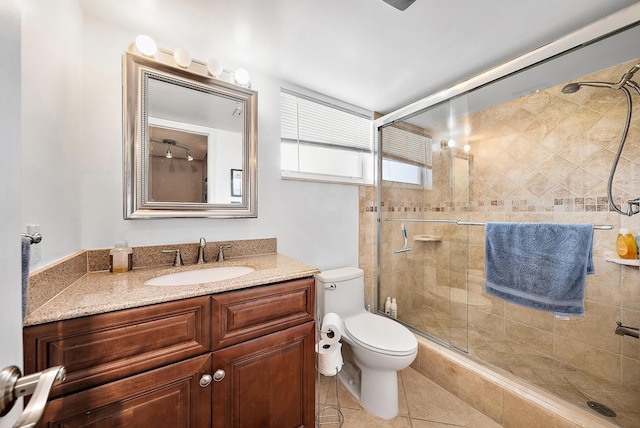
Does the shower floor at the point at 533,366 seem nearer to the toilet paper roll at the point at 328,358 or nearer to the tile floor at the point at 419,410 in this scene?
the tile floor at the point at 419,410

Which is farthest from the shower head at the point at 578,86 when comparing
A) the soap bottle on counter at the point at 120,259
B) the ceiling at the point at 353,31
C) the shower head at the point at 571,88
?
the soap bottle on counter at the point at 120,259

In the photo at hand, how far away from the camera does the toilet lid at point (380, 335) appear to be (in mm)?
1423

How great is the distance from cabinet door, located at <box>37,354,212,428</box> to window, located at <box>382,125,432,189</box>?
2.02 meters

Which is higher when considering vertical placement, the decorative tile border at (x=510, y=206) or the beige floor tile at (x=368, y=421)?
the decorative tile border at (x=510, y=206)

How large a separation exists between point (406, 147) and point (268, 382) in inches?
81.7

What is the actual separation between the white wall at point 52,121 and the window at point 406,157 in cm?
211

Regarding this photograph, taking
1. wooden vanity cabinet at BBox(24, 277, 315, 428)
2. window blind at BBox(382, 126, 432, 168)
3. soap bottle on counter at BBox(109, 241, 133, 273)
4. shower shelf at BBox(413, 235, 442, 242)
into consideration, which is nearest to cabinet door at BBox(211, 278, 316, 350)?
wooden vanity cabinet at BBox(24, 277, 315, 428)

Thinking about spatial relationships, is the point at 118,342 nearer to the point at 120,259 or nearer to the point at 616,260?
the point at 120,259

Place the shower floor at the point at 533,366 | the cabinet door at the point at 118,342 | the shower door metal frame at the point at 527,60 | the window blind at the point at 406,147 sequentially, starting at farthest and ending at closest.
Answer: the window blind at the point at 406,147
the shower floor at the point at 533,366
the shower door metal frame at the point at 527,60
the cabinet door at the point at 118,342

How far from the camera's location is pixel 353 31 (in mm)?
1370

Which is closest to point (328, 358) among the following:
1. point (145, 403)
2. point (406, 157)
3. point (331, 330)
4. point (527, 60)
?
point (331, 330)

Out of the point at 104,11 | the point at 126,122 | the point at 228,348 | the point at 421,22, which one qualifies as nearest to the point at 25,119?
the point at 126,122

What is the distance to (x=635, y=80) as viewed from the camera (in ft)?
4.61

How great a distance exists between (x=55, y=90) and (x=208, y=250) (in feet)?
3.13
